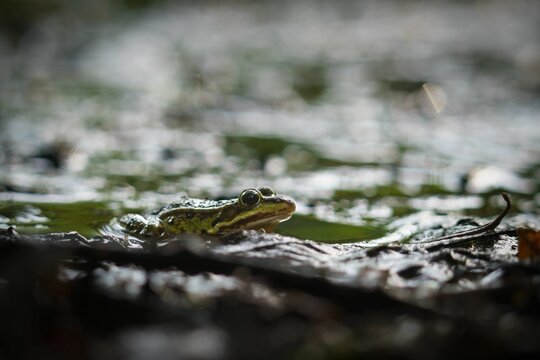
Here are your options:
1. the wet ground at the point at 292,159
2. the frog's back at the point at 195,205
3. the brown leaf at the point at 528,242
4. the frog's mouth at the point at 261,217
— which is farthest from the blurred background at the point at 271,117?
the brown leaf at the point at 528,242

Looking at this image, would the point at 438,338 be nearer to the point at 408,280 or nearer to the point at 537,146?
the point at 408,280

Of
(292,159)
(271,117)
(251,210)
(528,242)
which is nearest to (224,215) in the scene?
(251,210)

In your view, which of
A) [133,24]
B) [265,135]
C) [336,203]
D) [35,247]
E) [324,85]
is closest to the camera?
[35,247]

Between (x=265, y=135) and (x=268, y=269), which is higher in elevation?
(x=265, y=135)

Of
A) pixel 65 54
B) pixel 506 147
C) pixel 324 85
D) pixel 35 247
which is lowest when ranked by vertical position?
pixel 35 247

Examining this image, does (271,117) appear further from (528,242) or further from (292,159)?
(528,242)

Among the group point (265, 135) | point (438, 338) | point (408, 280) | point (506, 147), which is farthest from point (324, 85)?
point (438, 338)
